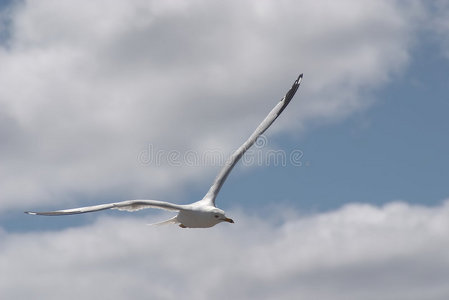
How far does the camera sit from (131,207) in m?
24.8

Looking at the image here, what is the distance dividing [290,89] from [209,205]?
9.94 m

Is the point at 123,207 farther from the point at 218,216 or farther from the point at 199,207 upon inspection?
the point at 218,216

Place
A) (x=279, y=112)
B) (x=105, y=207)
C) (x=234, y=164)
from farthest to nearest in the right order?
1. (x=279, y=112)
2. (x=234, y=164)
3. (x=105, y=207)

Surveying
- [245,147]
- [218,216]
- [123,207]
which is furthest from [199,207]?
[245,147]

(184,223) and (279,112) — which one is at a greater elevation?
Result: (279,112)

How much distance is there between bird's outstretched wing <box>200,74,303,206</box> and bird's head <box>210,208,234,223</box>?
1.91m

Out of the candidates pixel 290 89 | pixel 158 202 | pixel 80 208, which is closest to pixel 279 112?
pixel 290 89

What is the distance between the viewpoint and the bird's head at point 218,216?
1032 inches

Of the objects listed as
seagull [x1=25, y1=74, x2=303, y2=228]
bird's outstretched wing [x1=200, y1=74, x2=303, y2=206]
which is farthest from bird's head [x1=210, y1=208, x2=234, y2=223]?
bird's outstretched wing [x1=200, y1=74, x2=303, y2=206]

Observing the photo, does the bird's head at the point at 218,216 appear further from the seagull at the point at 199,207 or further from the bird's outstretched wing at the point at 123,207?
the bird's outstretched wing at the point at 123,207

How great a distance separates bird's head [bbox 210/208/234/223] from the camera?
26203mm

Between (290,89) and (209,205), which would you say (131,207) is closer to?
(209,205)

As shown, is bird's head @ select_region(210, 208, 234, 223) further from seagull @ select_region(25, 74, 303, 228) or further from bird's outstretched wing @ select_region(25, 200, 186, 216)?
bird's outstretched wing @ select_region(25, 200, 186, 216)

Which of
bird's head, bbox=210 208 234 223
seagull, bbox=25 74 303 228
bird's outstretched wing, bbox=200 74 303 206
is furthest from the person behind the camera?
bird's outstretched wing, bbox=200 74 303 206
